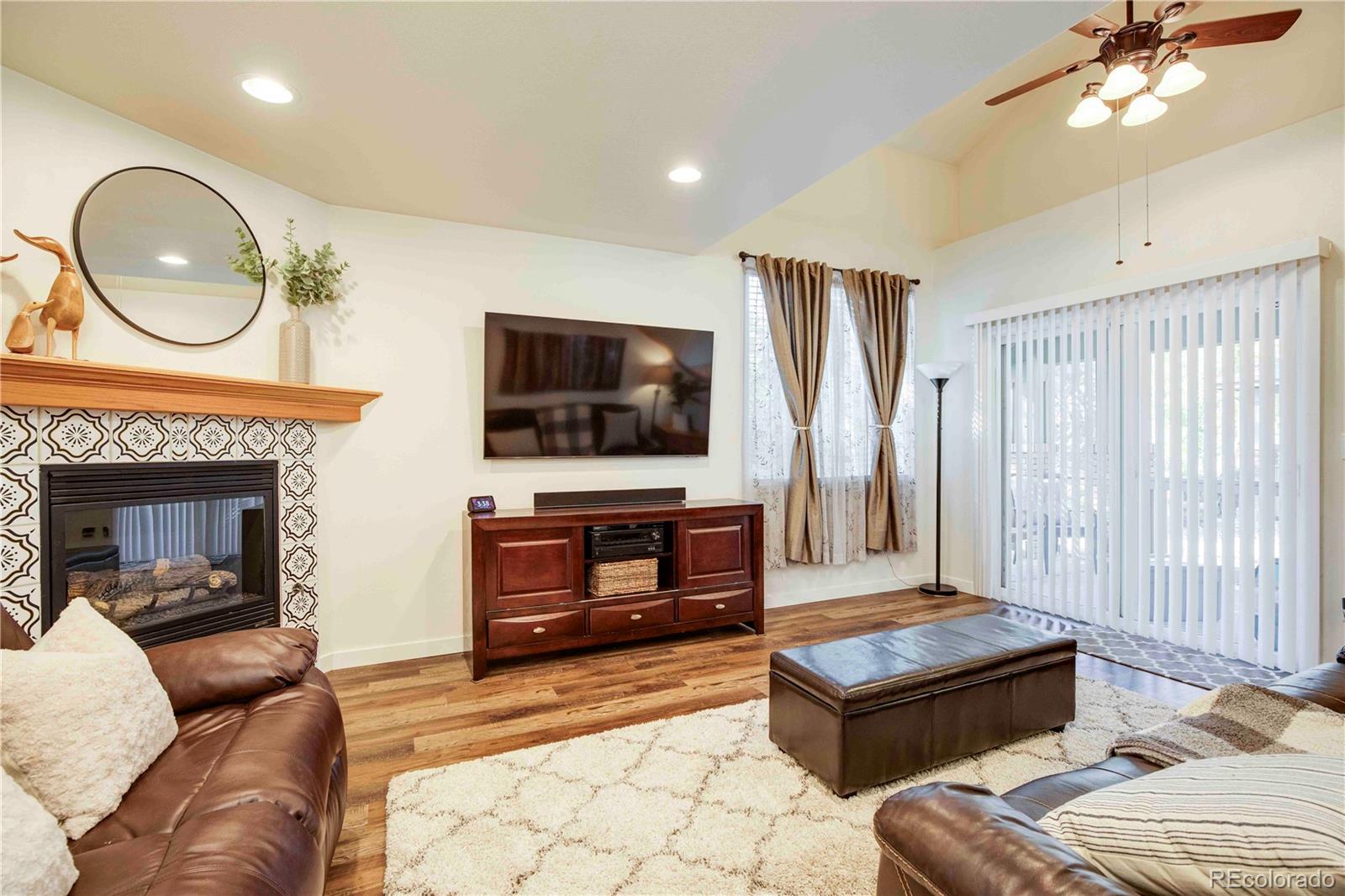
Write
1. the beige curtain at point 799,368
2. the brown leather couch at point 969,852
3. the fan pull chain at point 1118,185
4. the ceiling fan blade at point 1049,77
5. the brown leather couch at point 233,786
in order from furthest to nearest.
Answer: the beige curtain at point 799,368 < the fan pull chain at point 1118,185 < the ceiling fan blade at point 1049,77 < the brown leather couch at point 233,786 < the brown leather couch at point 969,852

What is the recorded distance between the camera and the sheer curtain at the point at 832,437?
430cm

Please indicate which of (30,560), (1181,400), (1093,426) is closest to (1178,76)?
(1181,400)

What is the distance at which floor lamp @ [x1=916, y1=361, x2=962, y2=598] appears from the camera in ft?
15.1

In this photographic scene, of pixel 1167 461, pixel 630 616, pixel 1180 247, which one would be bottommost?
pixel 630 616

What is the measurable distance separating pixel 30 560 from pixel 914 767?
3.18 meters

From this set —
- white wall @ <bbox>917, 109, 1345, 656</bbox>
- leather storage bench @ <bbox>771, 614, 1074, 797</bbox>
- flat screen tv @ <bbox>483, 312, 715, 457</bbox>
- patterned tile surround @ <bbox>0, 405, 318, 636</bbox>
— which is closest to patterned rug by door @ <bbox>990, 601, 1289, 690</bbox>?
white wall @ <bbox>917, 109, 1345, 656</bbox>

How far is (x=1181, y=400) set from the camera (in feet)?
11.2

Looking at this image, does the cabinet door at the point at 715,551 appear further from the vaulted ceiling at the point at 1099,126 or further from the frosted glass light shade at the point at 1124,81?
the frosted glass light shade at the point at 1124,81

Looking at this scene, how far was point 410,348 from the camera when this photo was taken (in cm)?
339

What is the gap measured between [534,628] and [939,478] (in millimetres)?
3328

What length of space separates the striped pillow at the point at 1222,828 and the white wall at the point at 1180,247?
324 centimetres

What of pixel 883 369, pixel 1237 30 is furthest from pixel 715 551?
pixel 1237 30

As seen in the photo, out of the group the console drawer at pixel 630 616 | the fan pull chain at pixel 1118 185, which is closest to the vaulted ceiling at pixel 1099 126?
the fan pull chain at pixel 1118 185

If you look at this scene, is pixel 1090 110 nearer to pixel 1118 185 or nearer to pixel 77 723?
pixel 1118 185
